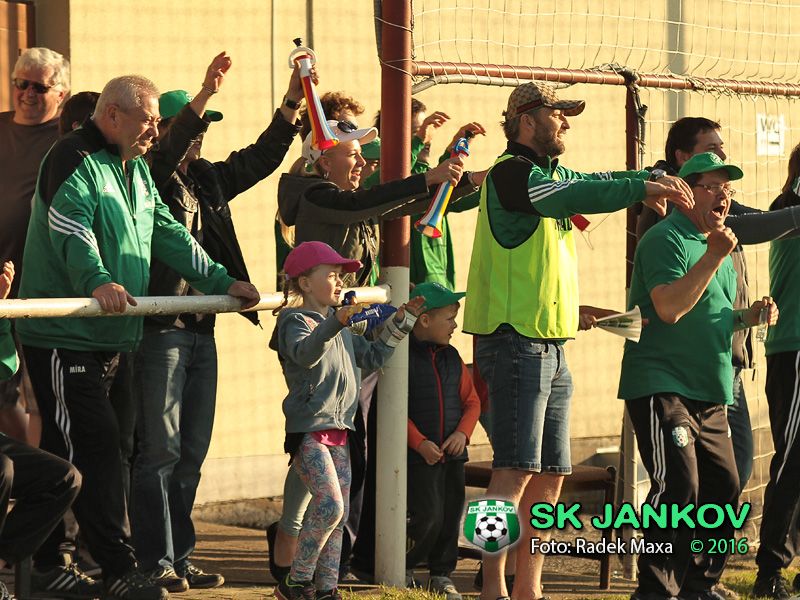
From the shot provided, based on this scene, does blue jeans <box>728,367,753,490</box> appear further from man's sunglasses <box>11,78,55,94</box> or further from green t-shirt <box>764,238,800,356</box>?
man's sunglasses <box>11,78,55,94</box>

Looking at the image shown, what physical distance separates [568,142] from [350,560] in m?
4.40

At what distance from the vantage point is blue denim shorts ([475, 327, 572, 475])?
604 cm

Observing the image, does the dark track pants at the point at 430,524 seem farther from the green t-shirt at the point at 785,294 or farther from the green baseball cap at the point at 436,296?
the green t-shirt at the point at 785,294

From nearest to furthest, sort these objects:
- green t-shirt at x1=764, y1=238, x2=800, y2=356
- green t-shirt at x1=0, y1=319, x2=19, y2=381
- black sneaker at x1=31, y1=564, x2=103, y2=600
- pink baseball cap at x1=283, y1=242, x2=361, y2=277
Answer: green t-shirt at x1=0, y1=319, x2=19, y2=381 → pink baseball cap at x1=283, y1=242, x2=361, y2=277 → black sneaker at x1=31, y1=564, x2=103, y2=600 → green t-shirt at x1=764, y1=238, x2=800, y2=356

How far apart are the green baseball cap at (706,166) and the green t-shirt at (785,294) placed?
1.00m

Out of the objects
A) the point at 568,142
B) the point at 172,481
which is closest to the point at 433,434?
the point at 172,481

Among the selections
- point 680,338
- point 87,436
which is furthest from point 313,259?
point 680,338

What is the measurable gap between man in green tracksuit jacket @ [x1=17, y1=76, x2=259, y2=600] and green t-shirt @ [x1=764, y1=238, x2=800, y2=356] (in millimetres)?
2651

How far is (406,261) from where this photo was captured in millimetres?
6652

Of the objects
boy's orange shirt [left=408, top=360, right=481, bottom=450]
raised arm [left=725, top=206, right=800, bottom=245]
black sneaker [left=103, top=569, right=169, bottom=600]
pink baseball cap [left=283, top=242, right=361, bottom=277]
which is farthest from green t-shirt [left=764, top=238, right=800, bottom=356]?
black sneaker [left=103, top=569, right=169, bottom=600]

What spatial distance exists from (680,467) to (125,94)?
98.9 inches

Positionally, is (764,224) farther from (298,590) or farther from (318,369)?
(298,590)

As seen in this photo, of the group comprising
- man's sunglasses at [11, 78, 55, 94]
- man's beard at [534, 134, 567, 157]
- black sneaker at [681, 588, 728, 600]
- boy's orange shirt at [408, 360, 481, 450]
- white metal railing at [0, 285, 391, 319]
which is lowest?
black sneaker at [681, 588, 728, 600]

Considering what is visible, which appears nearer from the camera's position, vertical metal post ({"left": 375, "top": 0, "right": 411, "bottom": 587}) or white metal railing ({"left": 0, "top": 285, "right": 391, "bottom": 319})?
white metal railing ({"left": 0, "top": 285, "right": 391, "bottom": 319})
